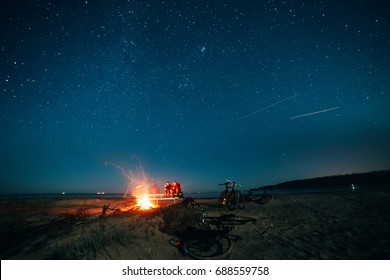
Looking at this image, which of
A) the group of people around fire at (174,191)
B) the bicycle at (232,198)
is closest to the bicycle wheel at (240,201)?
the bicycle at (232,198)

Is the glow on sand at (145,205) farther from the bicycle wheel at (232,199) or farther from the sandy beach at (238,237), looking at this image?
Answer: the bicycle wheel at (232,199)

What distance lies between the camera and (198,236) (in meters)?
6.57

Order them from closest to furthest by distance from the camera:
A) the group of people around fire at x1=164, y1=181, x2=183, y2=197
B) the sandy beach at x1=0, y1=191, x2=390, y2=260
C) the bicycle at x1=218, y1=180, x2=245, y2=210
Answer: the sandy beach at x1=0, y1=191, x2=390, y2=260 < the bicycle at x1=218, y1=180, x2=245, y2=210 < the group of people around fire at x1=164, y1=181, x2=183, y2=197

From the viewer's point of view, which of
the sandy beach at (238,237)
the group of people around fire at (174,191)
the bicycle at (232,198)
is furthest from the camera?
the group of people around fire at (174,191)

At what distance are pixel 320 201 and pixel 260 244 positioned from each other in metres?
8.52

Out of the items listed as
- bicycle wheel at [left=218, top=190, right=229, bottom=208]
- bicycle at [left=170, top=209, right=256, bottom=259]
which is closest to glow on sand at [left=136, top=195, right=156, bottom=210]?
bicycle wheel at [left=218, top=190, right=229, bottom=208]

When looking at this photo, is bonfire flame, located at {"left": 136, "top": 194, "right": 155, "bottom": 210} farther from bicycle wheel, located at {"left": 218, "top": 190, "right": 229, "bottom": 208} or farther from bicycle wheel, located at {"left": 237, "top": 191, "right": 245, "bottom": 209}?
bicycle wheel, located at {"left": 237, "top": 191, "right": 245, "bottom": 209}

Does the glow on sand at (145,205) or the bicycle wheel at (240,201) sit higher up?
the bicycle wheel at (240,201)

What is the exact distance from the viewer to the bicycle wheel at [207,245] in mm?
5840

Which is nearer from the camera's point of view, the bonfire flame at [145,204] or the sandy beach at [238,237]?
the sandy beach at [238,237]

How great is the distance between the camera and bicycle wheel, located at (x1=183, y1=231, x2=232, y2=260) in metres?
5.84

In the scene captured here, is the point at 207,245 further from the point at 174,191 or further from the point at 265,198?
the point at 174,191
